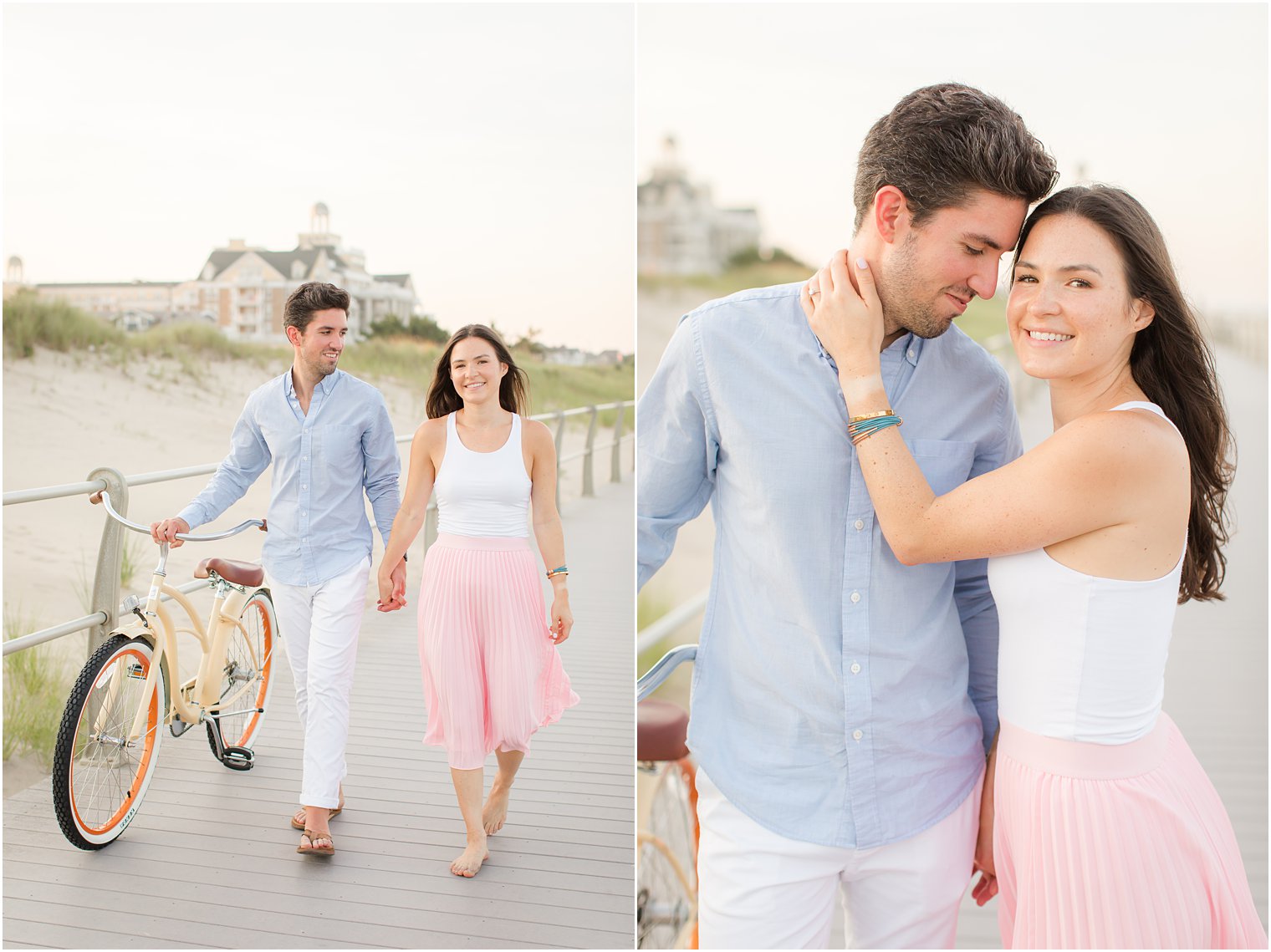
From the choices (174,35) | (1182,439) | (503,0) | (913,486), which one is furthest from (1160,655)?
(174,35)

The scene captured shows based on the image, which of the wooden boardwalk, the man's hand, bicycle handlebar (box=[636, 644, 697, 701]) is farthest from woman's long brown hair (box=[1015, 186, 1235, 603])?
the man's hand

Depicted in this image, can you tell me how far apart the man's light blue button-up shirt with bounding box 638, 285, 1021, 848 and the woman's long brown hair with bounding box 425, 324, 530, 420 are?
1.10 metres

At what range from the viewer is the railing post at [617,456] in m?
3.89

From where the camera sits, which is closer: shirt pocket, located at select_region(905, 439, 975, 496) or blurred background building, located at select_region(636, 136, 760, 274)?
shirt pocket, located at select_region(905, 439, 975, 496)

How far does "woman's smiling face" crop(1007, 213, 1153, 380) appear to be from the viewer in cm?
116

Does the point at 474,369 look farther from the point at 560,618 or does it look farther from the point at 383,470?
the point at 560,618

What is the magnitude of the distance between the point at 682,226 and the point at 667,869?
9.39ft

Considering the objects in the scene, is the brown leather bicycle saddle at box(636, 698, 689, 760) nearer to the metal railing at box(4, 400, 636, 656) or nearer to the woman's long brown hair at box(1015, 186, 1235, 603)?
the metal railing at box(4, 400, 636, 656)

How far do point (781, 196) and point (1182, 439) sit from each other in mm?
3904

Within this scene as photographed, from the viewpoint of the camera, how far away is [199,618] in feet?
8.35

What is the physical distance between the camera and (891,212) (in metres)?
1.16

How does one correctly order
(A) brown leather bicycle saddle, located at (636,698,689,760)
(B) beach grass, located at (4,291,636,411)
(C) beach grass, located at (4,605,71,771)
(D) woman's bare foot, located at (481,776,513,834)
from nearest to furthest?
1. (A) brown leather bicycle saddle, located at (636,698,689,760)
2. (D) woman's bare foot, located at (481,776,513,834)
3. (B) beach grass, located at (4,291,636,411)
4. (C) beach grass, located at (4,605,71,771)

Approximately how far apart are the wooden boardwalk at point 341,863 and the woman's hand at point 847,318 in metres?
1.67

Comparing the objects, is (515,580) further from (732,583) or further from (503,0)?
(503,0)
